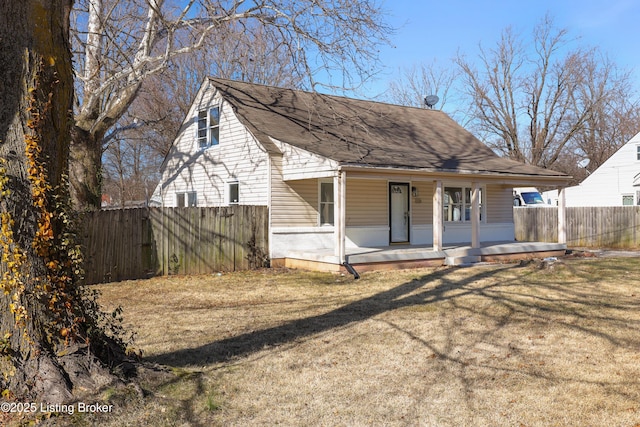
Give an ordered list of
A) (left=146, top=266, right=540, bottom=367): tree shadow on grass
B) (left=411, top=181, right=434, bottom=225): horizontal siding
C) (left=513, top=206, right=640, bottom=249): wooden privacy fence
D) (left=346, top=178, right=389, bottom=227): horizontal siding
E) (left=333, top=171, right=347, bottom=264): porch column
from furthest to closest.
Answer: (left=513, top=206, right=640, bottom=249): wooden privacy fence, (left=411, top=181, right=434, bottom=225): horizontal siding, (left=346, top=178, right=389, bottom=227): horizontal siding, (left=333, top=171, right=347, bottom=264): porch column, (left=146, top=266, right=540, bottom=367): tree shadow on grass

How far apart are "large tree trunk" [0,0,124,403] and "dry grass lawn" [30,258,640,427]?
0.51 meters

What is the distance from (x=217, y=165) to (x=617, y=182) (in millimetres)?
20687

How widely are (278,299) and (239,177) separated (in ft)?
21.7

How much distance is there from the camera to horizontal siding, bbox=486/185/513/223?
2028 cm

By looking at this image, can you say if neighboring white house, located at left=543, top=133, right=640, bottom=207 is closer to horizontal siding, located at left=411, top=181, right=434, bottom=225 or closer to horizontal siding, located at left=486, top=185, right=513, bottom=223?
horizontal siding, located at left=486, top=185, right=513, bottom=223

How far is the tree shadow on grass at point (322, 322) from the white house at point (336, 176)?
2.55 m

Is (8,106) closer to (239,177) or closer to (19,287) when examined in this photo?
(19,287)

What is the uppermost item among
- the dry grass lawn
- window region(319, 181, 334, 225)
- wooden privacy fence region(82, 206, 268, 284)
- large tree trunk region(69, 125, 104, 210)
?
large tree trunk region(69, 125, 104, 210)

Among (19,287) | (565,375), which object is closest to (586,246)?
(565,375)

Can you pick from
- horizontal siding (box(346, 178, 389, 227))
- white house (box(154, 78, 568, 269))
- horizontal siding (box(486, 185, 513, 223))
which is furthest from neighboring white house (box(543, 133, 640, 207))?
horizontal siding (box(346, 178, 389, 227))

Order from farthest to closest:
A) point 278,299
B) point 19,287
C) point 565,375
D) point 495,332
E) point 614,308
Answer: point 278,299 < point 614,308 < point 495,332 < point 565,375 < point 19,287

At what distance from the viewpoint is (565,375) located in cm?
559

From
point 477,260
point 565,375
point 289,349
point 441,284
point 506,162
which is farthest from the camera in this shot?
point 506,162

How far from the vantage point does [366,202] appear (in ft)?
55.1
